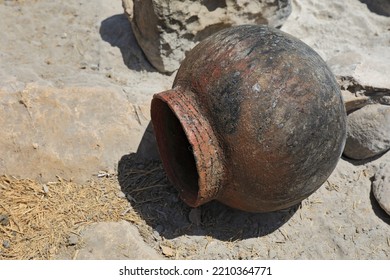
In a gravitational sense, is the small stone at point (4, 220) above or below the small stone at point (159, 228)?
below

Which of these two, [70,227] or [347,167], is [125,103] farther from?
[347,167]

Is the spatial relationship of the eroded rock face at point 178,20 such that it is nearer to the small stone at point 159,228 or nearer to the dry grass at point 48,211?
the dry grass at point 48,211

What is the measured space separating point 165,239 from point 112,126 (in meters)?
1.10

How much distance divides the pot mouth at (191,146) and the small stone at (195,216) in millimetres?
246

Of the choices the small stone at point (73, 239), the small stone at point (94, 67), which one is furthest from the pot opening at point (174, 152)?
the small stone at point (94, 67)

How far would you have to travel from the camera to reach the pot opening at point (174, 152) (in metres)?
3.62

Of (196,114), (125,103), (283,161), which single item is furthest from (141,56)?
(283,161)

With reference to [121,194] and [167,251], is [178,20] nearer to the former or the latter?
[121,194]

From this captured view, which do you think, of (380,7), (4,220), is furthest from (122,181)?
(380,7)

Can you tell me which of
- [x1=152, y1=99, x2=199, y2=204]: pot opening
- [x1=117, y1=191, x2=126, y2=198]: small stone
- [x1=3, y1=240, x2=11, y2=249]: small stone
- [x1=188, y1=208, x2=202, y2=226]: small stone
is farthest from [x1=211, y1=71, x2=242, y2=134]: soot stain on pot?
[x1=3, y1=240, x2=11, y2=249]: small stone

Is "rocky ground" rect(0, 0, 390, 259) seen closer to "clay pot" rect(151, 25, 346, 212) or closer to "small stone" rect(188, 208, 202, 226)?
"small stone" rect(188, 208, 202, 226)

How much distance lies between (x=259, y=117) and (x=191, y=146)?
49cm

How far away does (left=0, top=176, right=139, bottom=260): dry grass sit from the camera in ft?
11.4

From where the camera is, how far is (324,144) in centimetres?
311
